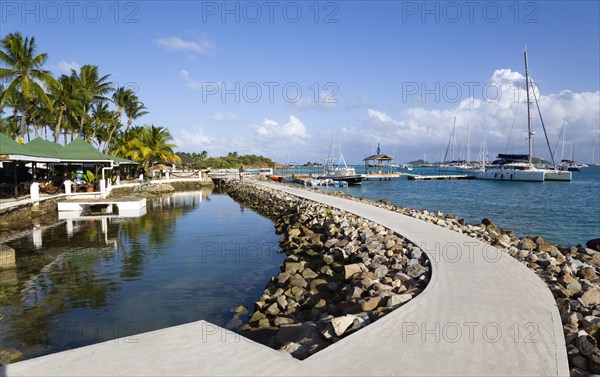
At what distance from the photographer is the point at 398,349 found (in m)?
4.06

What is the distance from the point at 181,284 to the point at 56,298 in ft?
8.26

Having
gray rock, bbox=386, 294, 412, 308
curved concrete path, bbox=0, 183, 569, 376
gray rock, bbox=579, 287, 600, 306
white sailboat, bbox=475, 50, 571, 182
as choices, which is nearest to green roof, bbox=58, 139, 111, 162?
curved concrete path, bbox=0, 183, 569, 376

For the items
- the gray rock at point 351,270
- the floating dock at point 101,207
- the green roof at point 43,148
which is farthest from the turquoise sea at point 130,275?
the green roof at point 43,148

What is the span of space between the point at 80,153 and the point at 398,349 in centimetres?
2607

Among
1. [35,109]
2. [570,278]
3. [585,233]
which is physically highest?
[35,109]

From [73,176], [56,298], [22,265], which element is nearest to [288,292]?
[56,298]

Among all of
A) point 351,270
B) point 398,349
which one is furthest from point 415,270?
point 398,349

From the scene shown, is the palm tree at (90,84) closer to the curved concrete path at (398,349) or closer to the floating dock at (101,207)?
the floating dock at (101,207)

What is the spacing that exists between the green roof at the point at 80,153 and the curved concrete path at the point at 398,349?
22.4m

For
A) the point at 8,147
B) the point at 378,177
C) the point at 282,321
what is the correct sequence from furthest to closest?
the point at 378,177 → the point at 8,147 → the point at 282,321

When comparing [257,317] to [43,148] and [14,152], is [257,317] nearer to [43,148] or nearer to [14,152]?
[14,152]

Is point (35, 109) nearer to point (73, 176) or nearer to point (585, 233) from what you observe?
point (73, 176)

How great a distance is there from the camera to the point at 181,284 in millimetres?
9312

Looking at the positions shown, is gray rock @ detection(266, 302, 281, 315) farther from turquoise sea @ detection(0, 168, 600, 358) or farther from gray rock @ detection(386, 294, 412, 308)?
gray rock @ detection(386, 294, 412, 308)
